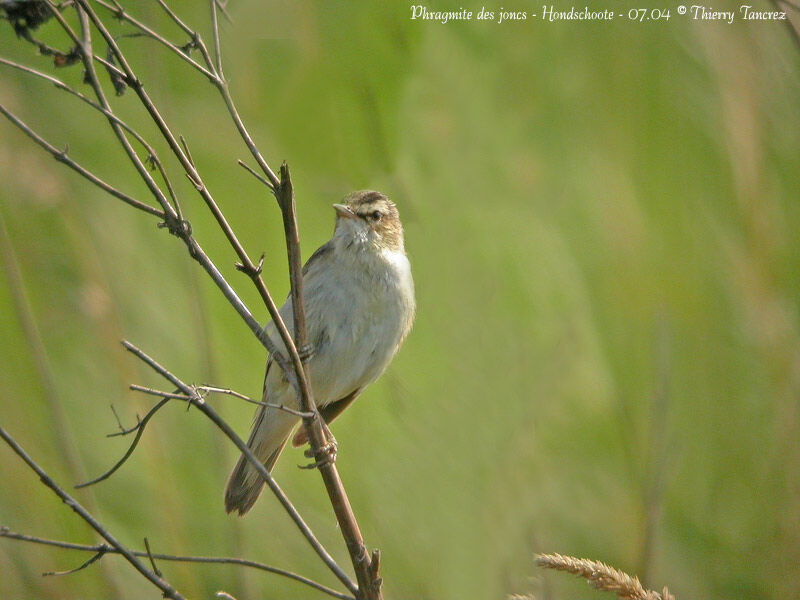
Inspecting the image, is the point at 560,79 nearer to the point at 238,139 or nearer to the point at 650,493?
the point at 238,139

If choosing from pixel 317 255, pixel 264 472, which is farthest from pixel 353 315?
pixel 264 472

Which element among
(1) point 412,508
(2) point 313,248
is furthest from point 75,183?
(1) point 412,508

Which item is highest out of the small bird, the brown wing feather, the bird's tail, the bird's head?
the bird's head

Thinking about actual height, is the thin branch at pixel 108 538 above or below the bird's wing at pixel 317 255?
below

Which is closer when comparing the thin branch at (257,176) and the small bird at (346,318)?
the thin branch at (257,176)

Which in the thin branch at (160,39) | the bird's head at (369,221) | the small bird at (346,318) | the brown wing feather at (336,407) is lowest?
the brown wing feather at (336,407)

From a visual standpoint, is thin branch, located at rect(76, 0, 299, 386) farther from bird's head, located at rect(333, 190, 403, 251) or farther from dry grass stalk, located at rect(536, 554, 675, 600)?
bird's head, located at rect(333, 190, 403, 251)

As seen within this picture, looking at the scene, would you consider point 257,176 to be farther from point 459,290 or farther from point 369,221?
point 369,221

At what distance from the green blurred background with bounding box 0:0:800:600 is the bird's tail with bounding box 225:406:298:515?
3.7 inches

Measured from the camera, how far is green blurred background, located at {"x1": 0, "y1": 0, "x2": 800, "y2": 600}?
7.56 ft

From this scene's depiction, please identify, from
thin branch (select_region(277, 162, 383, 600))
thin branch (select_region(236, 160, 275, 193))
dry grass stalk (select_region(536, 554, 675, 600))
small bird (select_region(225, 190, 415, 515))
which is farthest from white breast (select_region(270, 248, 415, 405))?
dry grass stalk (select_region(536, 554, 675, 600))

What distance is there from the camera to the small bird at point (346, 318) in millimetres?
2744

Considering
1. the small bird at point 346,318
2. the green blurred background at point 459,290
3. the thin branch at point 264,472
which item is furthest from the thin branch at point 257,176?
the small bird at point 346,318

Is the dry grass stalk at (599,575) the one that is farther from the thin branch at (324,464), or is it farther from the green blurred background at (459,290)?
the green blurred background at (459,290)
